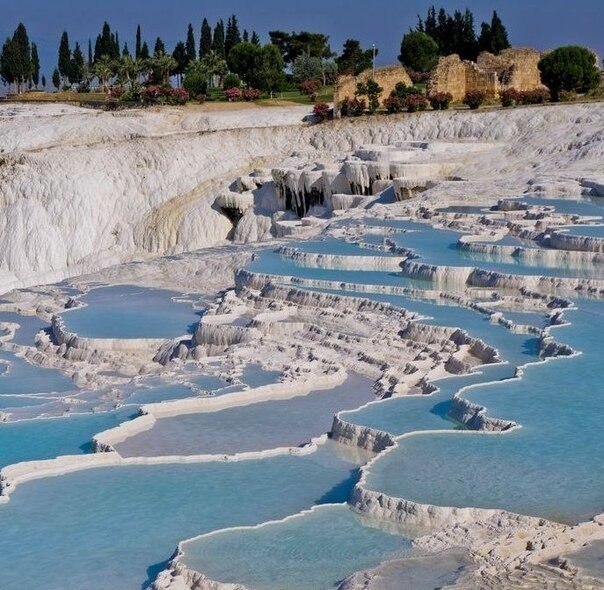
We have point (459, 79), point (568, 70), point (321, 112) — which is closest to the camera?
point (568, 70)

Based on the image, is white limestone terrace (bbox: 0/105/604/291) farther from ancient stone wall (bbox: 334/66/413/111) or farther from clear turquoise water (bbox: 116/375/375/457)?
clear turquoise water (bbox: 116/375/375/457)

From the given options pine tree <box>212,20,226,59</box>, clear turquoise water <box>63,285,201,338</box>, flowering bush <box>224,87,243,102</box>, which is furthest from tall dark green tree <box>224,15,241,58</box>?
clear turquoise water <box>63,285,201,338</box>

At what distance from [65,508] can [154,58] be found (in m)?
34.1

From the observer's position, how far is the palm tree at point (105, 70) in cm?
4500

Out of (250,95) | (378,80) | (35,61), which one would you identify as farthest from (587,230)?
(35,61)

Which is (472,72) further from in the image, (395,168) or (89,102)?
(89,102)

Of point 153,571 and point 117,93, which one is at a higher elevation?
point 117,93

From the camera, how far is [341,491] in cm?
988

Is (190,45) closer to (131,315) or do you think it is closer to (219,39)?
(219,39)

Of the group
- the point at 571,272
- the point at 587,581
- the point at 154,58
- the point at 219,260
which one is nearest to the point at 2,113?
the point at 154,58

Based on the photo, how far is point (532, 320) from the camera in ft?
48.7

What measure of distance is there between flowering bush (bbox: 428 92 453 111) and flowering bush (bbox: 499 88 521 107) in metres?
1.31

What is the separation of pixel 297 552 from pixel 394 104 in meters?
23.7

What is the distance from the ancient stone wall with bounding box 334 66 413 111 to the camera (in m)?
32.1
